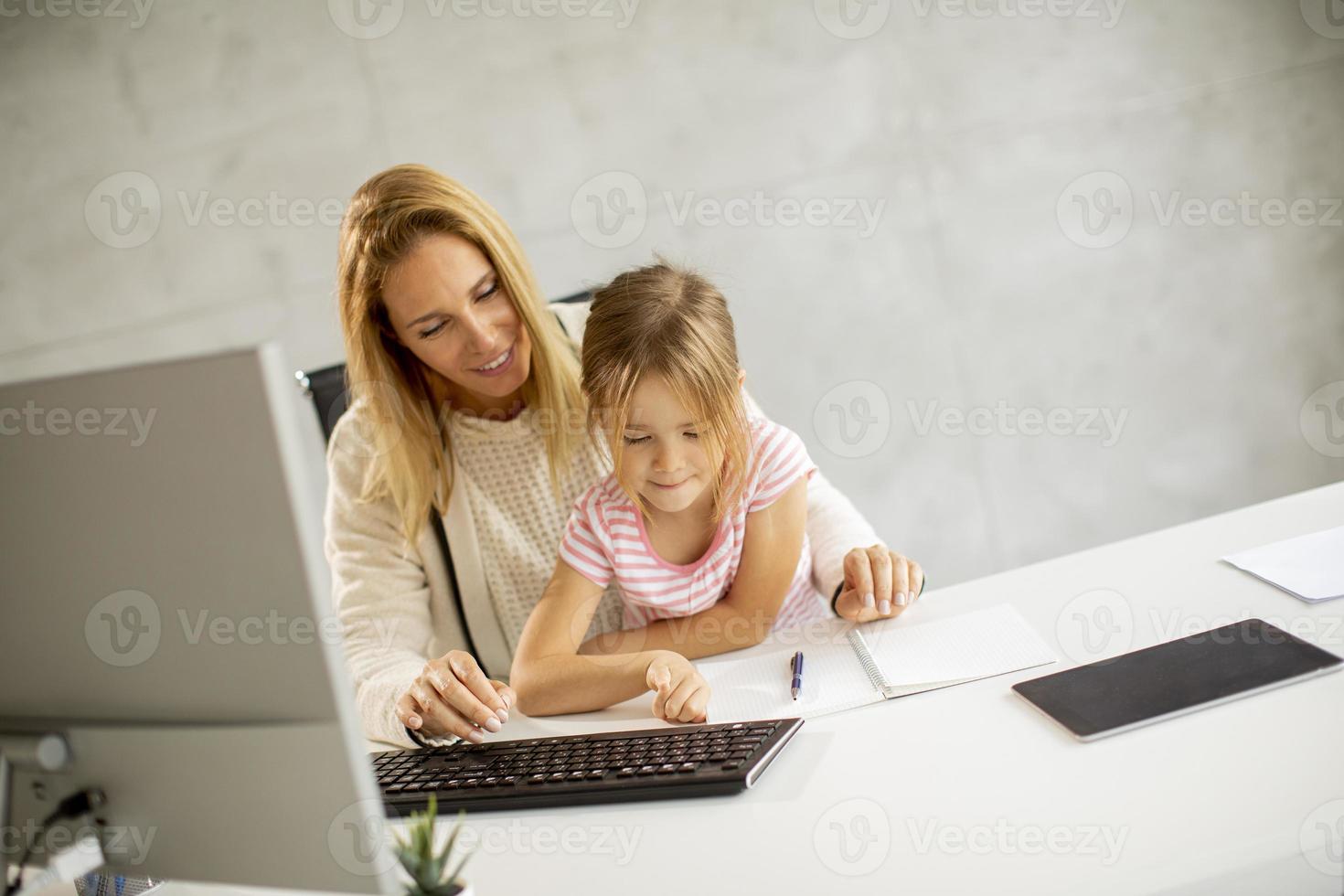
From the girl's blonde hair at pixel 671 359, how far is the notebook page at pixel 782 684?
0.74 ft

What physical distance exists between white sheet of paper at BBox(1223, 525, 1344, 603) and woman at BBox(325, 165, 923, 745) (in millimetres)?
422

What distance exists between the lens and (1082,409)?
2852mm

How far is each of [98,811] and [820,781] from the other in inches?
25.9
